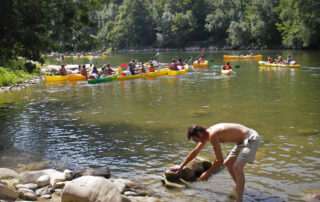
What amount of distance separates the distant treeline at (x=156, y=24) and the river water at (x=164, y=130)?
3170 mm

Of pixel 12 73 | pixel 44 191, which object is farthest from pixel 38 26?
pixel 12 73

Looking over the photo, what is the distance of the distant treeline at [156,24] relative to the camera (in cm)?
1304

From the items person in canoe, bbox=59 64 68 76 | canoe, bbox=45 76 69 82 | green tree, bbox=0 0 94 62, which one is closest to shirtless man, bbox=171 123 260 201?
green tree, bbox=0 0 94 62

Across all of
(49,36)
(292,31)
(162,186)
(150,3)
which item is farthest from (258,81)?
(150,3)

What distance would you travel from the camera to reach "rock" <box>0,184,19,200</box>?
18.7 ft

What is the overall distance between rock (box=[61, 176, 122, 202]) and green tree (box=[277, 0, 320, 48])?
52.3 m

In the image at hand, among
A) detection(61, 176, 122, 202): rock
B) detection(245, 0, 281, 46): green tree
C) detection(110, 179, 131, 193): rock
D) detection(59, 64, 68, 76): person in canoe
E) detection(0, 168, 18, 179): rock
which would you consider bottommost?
detection(110, 179, 131, 193): rock

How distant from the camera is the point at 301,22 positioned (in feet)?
175

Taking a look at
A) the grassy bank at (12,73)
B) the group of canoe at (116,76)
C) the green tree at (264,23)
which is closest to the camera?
the grassy bank at (12,73)

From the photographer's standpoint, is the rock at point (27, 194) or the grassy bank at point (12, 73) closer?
the rock at point (27, 194)

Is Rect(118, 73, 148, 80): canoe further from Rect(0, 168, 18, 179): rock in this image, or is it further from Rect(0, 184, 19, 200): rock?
Rect(0, 184, 19, 200): rock

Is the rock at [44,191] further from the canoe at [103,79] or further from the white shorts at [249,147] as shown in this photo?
the canoe at [103,79]

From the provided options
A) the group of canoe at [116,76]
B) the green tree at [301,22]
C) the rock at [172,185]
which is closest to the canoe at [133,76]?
the group of canoe at [116,76]

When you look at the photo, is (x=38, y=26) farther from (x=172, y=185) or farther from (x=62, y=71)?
(x=62, y=71)
